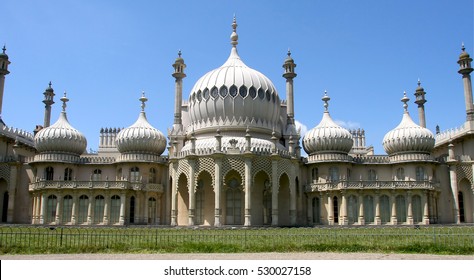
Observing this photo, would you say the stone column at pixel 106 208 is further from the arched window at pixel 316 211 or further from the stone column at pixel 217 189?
the arched window at pixel 316 211

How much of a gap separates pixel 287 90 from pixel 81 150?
2118 centimetres

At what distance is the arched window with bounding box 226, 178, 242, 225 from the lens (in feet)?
132

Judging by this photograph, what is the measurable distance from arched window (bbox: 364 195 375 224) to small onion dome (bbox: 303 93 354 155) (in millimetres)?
5272

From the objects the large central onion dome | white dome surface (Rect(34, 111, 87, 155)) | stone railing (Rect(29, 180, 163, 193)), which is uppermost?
the large central onion dome

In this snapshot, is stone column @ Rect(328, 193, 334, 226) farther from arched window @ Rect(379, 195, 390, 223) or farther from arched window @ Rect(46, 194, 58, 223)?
arched window @ Rect(46, 194, 58, 223)

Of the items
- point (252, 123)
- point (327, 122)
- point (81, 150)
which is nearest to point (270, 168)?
point (252, 123)

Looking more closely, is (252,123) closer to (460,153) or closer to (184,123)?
(184,123)

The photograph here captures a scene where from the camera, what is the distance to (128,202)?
140 feet

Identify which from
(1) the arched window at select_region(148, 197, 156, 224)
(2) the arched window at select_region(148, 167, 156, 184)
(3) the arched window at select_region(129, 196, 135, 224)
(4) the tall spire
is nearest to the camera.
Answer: (3) the arched window at select_region(129, 196, 135, 224)

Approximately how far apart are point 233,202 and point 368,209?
11.9m

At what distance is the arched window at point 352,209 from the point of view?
41.9 meters

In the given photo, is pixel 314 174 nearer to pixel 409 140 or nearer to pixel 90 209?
pixel 409 140

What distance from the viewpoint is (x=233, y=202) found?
40562 millimetres

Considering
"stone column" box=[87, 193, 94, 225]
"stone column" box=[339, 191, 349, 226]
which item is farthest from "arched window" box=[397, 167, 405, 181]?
"stone column" box=[87, 193, 94, 225]
